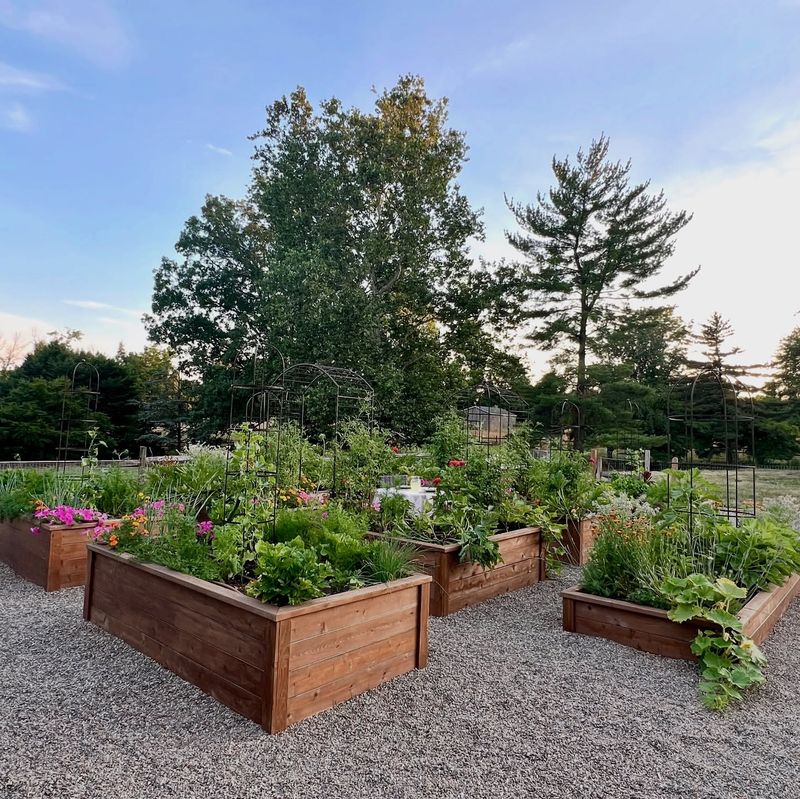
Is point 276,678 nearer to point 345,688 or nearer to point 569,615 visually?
point 345,688

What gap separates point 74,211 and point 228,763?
10436 millimetres

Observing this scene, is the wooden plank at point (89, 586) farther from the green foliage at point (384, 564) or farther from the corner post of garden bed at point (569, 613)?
the corner post of garden bed at point (569, 613)

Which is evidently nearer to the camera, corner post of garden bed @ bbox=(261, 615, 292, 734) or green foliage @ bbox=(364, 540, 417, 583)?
corner post of garden bed @ bbox=(261, 615, 292, 734)

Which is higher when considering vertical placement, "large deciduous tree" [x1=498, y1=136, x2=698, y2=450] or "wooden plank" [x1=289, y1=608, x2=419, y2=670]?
"large deciduous tree" [x1=498, y1=136, x2=698, y2=450]

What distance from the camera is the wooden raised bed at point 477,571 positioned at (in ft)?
11.8

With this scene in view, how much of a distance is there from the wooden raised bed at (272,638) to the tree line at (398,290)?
9105 mm

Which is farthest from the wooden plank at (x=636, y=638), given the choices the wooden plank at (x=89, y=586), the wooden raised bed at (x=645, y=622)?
the wooden plank at (x=89, y=586)

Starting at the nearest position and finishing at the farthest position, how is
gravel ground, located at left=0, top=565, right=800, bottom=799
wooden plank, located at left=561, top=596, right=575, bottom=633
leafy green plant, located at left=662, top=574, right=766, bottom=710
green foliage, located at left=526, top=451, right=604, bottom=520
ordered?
gravel ground, located at left=0, top=565, right=800, bottom=799 → leafy green plant, located at left=662, top=574, right=766, bottom=710 → wooden plank, located at left=561, top=596, right=575, bottom=633 → green foliage, located at left=526, top=451, right=604, bottom=520

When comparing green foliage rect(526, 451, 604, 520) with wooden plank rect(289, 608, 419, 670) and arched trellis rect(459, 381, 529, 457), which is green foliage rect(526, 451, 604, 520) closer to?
arched trellis rect(459, 381, 529, 457)

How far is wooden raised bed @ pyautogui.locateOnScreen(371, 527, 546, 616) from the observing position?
3.59 m

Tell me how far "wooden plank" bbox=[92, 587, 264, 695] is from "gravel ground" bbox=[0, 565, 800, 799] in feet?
0.44

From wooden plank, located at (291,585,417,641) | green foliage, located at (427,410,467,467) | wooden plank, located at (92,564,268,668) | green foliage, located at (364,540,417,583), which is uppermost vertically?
green foliage, located at (427,410,467,467)

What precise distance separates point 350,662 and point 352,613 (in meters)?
0.22

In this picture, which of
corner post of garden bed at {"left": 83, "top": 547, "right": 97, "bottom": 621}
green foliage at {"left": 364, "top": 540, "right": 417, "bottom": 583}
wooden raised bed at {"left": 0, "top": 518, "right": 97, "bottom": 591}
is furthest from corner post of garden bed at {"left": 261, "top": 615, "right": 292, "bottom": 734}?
wooden raised bed at {"left": 0, "top": 518, "right": 97, "bottom": 591}
